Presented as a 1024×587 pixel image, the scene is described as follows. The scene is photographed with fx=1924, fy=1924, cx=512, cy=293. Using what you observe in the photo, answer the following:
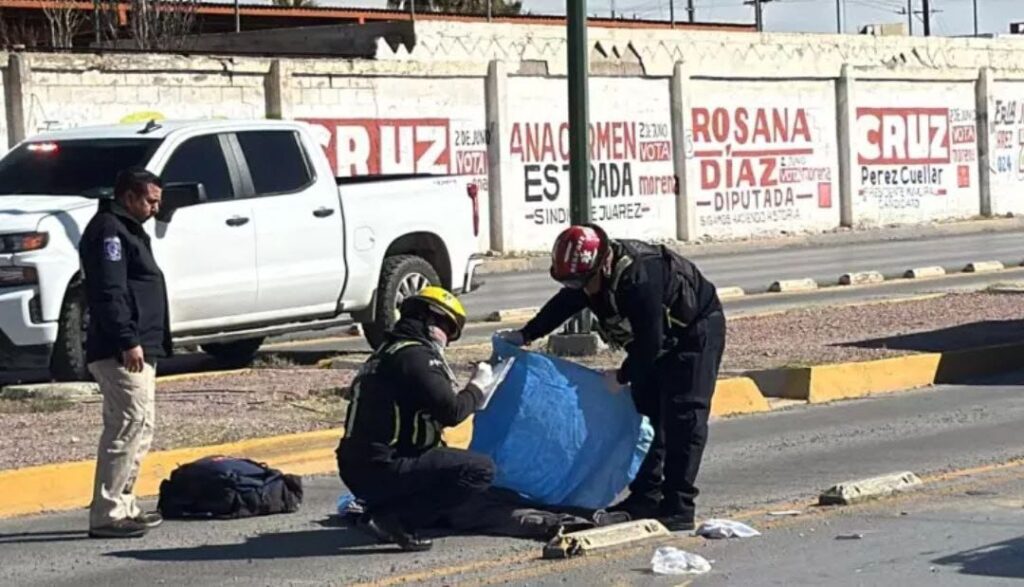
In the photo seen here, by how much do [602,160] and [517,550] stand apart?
89.6 feet

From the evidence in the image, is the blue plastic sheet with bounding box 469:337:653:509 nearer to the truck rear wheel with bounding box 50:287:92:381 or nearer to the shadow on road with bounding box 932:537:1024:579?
the shadow on road with bounding box 932:537:1024:579

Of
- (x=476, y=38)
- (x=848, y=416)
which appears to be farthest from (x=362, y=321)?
(x=476, y=38)

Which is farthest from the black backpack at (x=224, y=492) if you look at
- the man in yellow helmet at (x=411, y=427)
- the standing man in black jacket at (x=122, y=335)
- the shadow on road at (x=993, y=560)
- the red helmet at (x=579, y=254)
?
the shadow on road at (x=993, y=560)

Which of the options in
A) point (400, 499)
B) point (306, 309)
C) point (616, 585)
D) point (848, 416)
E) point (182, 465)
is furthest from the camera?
point (306, 309)

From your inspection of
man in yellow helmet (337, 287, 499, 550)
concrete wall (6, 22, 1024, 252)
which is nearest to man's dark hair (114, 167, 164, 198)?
man in yellow helmet (337, 287, 499, 550)

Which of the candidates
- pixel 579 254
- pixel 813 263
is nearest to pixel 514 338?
pixel 579 254

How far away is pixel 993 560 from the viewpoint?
8289 millimetres

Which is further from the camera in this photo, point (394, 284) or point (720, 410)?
point (394, 284)

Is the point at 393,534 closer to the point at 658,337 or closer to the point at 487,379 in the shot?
the point at 487,379

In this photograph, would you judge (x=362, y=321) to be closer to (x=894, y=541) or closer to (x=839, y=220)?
(x=894, y=541)

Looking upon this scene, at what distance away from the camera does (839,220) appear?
4106 centimetres

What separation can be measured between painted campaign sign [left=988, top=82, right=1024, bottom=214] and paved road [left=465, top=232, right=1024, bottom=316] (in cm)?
674

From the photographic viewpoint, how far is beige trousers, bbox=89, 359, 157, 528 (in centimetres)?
902

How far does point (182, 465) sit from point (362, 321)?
565cm
